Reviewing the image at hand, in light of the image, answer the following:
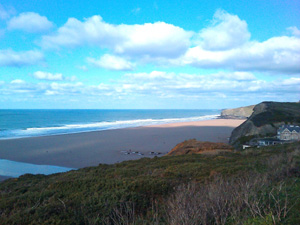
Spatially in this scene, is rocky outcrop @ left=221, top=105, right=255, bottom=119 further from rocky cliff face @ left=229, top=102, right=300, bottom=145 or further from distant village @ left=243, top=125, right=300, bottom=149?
distant village @ left=243, top=125, right=300, bottom=149

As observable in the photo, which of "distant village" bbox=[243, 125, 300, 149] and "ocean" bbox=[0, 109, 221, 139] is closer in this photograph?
"distant village" bbox=[243, 125, 300, 149]

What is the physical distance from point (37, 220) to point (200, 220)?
309 cm

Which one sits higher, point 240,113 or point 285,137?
point 240,113

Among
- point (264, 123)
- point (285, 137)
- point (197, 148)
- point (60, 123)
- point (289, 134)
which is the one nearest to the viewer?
point (197, 148)

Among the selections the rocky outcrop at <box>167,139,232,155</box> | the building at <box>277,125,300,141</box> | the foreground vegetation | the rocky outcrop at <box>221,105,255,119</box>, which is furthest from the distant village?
the rocky outcrop at <box>221,105,255,119</box>

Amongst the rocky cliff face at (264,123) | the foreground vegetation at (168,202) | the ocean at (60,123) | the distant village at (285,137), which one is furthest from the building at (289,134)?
the ocean at (60,123)

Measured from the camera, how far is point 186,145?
22766 mm

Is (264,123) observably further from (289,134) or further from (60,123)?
(60,123)

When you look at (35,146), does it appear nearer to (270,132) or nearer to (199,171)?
(199,171)

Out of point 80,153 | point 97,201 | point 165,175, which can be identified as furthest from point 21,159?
point 97,201

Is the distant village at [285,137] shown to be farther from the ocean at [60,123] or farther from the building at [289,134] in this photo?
the ocean at [60,123]

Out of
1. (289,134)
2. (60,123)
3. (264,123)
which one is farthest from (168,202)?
(60,123)

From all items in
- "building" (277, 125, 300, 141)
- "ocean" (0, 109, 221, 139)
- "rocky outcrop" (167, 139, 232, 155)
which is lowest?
"rocky outcrop" (167, 139, 232, 155)

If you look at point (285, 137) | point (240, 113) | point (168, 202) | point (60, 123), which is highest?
point (240, 113)
